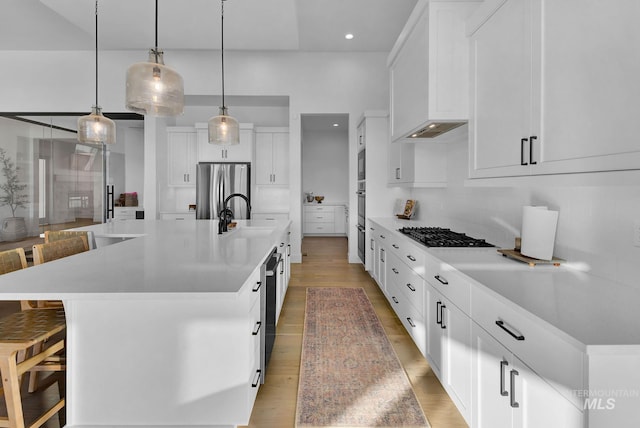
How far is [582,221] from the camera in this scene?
1.59 meters

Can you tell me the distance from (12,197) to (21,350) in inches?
213

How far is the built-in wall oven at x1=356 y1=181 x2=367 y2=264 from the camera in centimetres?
500

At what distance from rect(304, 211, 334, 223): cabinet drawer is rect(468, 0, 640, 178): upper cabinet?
6885mm

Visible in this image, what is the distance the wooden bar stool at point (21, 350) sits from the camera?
130cm

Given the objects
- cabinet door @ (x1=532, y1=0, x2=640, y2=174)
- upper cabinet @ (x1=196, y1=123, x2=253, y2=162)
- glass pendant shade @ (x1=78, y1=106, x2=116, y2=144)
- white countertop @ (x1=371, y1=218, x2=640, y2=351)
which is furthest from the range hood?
upper cabinet @ (x1=196, y1=123, x2=253, y2=162)

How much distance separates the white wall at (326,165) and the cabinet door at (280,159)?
9.34ft

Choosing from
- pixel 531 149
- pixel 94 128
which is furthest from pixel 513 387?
pixel 94 128

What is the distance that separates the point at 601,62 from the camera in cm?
114

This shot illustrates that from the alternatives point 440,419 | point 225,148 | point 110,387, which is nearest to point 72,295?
point 110,387

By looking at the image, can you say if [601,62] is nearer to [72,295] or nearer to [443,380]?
[443,380]

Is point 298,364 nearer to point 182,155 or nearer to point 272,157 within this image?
point 272,157

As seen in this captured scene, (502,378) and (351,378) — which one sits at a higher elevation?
(502,378)

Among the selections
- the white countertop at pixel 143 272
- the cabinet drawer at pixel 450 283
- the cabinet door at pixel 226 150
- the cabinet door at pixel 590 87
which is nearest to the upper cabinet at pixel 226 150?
the cabinet door at pixel 226 150

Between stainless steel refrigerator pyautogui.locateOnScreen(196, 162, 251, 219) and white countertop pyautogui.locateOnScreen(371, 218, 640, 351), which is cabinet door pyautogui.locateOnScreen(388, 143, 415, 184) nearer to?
white countertop pyautogui.locateOnScreen(371, 218, 640, 351)
